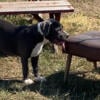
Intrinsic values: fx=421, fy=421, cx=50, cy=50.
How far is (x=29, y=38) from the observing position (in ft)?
18.9

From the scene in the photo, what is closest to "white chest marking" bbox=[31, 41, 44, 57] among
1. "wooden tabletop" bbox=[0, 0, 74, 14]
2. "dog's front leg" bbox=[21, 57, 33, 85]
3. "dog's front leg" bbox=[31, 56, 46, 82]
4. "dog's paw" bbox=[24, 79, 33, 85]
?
"dog's front leg" bbox=[21, 57, 33, 85]

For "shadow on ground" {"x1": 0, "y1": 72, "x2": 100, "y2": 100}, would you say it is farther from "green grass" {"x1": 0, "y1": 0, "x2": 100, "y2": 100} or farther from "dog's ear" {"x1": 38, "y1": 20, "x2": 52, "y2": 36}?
"dog's ear" {"x1": 38, "y1": 20, "x2": 52, "y2": 36}

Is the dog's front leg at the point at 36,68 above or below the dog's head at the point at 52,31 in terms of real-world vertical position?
below

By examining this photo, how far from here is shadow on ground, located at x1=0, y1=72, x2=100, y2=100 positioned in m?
5.75

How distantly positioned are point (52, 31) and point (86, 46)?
49cm

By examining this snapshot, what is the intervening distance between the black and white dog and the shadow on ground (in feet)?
0.62

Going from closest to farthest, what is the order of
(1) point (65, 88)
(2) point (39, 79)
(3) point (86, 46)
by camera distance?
(3) point (86, 46) < (1) point (65, 88) < (2) point (39, 79)

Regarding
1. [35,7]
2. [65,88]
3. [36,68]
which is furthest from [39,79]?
[35,7]

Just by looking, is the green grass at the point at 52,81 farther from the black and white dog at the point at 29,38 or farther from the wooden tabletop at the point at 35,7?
the wooden tabletop at the point at 35,7

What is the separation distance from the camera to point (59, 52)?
754 cm

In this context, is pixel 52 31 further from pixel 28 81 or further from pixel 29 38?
pixel 28 81

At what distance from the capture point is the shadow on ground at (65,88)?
5.75 meters

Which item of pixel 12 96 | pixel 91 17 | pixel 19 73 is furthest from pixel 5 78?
pixel 91 17

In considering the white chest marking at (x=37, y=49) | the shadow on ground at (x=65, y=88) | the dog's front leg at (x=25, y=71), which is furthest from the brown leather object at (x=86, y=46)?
the dog's front leg at (x=25, y=71)
